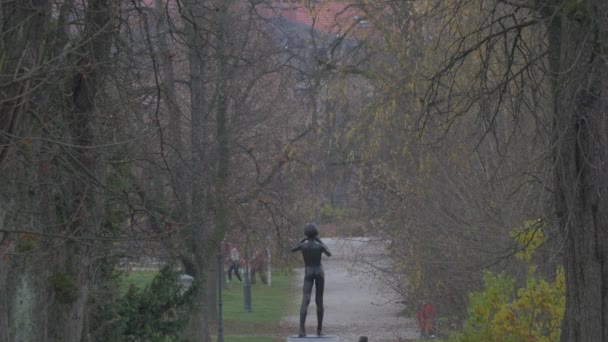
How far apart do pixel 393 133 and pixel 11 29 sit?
1388 cm

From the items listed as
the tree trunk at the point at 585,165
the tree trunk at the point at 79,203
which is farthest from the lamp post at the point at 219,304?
the tree trunk at the point at 585,165

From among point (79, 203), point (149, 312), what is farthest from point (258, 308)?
point (79, 203)

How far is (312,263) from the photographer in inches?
691

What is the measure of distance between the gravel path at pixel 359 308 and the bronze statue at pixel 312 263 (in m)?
4.18

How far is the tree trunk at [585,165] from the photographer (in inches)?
281

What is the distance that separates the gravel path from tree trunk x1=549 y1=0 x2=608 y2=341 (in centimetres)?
1462

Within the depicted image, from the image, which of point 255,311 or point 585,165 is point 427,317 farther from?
point 255,311

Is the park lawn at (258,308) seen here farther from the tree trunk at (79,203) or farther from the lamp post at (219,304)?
the tree trunk at (79,203)

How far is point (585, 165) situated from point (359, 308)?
30.3 meters

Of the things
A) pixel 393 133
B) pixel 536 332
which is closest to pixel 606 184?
pixel 536 332

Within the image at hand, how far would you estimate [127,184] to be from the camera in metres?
14.3

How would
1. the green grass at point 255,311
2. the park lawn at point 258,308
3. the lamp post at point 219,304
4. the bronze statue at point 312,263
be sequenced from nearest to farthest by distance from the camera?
the bronze statue at point 312,263, the lamp post at point 219,304, the green grass at point 255,311, the park lawn at point 258,308

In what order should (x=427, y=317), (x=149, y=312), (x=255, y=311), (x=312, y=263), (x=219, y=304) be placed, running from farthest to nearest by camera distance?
(x=255, y=311)
(x=219, y=304)
(x=427, y=317)
(x=312, y=263)
(x=149, y=312)

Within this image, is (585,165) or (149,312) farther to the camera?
(149,312)
